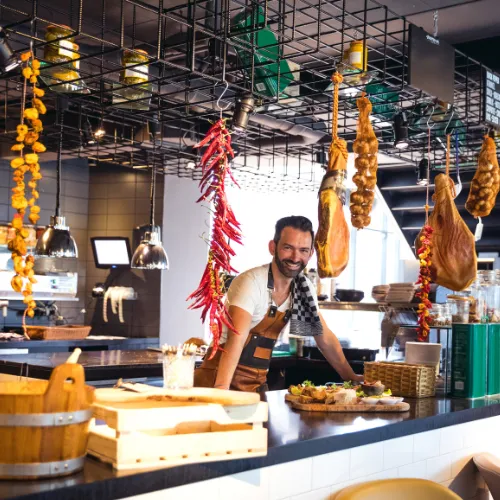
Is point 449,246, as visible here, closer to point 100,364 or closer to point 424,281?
point 424,281

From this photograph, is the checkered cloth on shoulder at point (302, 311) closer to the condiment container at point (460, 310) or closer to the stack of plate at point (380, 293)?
the condiment container at point (460, 310)

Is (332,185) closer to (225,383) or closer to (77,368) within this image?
(225,383)

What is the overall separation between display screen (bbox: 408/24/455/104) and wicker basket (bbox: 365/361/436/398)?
1433 millimetres

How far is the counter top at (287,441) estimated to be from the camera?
74.9 inches

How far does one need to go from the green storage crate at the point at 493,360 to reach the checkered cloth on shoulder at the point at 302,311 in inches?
35.6

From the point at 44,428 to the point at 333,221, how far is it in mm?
2005

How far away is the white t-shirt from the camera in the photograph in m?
3.60

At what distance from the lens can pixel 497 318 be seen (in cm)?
410

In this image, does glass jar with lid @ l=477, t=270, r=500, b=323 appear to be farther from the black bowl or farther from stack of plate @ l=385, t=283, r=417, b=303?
the black bowl

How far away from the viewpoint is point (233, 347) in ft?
11.3

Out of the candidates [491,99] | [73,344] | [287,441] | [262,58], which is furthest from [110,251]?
[287,441]

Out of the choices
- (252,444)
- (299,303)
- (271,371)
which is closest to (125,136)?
(271,371)

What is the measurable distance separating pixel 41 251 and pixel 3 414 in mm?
5508

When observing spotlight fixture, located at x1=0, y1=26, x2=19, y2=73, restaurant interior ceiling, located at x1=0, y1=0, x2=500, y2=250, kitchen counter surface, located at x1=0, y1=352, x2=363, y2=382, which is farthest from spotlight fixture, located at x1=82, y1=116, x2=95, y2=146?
spotlight fixture, located at x1=0, y1=26, x2=19, y2=73
